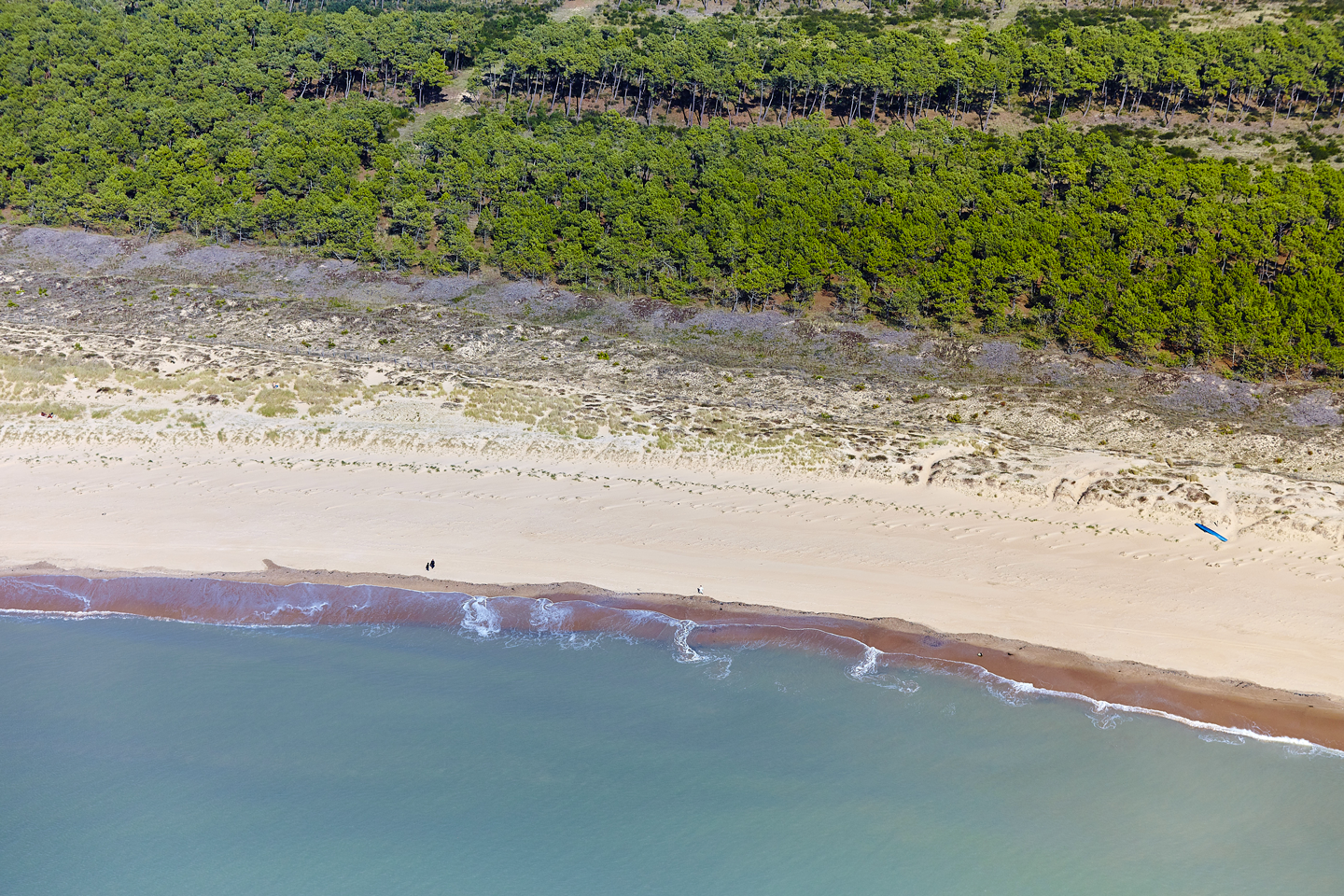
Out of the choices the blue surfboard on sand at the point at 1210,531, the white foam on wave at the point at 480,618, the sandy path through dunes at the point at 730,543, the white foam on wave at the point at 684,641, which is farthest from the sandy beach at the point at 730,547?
the white foam on wave at the point at 684,641

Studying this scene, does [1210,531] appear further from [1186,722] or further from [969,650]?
[969,650]

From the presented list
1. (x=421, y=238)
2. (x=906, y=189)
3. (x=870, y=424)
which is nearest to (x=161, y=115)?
(x=421, y=238)

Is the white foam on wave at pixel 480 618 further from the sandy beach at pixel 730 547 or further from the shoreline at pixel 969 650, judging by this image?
the sandy beach at pixel 730 547

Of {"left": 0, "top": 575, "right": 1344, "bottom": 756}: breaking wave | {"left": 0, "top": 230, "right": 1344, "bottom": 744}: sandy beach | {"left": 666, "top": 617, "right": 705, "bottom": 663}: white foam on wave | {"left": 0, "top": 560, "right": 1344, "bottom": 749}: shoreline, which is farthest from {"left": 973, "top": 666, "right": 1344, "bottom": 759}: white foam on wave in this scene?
{"left": 666, "top": 617, "right": 705, "bottom": 663}: white foam on wave

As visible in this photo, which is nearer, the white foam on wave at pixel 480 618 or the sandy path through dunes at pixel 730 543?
the sandy path through dunes at pixel 730 543

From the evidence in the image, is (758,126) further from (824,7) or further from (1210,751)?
(1210,751)
